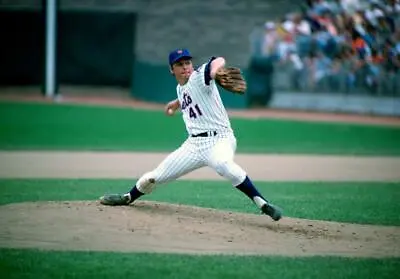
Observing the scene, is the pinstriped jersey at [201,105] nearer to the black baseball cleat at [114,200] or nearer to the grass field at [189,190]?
the black baseball cleat at [114,200]

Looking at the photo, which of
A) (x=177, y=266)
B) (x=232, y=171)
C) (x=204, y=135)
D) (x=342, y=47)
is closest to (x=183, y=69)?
(x=204, y=135)

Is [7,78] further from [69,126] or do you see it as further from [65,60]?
[69,126]

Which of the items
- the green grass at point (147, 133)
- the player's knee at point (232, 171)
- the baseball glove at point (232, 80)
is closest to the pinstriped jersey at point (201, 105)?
the baseball glove at point (232, 80)

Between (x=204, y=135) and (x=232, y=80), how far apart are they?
73cm

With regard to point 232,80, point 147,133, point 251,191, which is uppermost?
point 232,80

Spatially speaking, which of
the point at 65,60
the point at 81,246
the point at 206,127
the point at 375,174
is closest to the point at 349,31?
the point at 65,60

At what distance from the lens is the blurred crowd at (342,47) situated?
22.4 m

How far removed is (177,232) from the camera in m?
7.42

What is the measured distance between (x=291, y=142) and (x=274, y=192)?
240 inches

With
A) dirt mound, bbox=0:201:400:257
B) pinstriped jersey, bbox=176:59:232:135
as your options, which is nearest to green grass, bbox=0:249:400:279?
dirt mound, bbox=0:201:400:257

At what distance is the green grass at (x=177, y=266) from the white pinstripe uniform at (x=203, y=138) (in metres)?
1.41

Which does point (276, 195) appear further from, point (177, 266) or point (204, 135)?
point (177, 266)

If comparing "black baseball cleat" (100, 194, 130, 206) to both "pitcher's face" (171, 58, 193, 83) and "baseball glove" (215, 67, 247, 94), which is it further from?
"baseball glove" (215, 67, 247, 94)

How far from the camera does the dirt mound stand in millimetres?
6961
